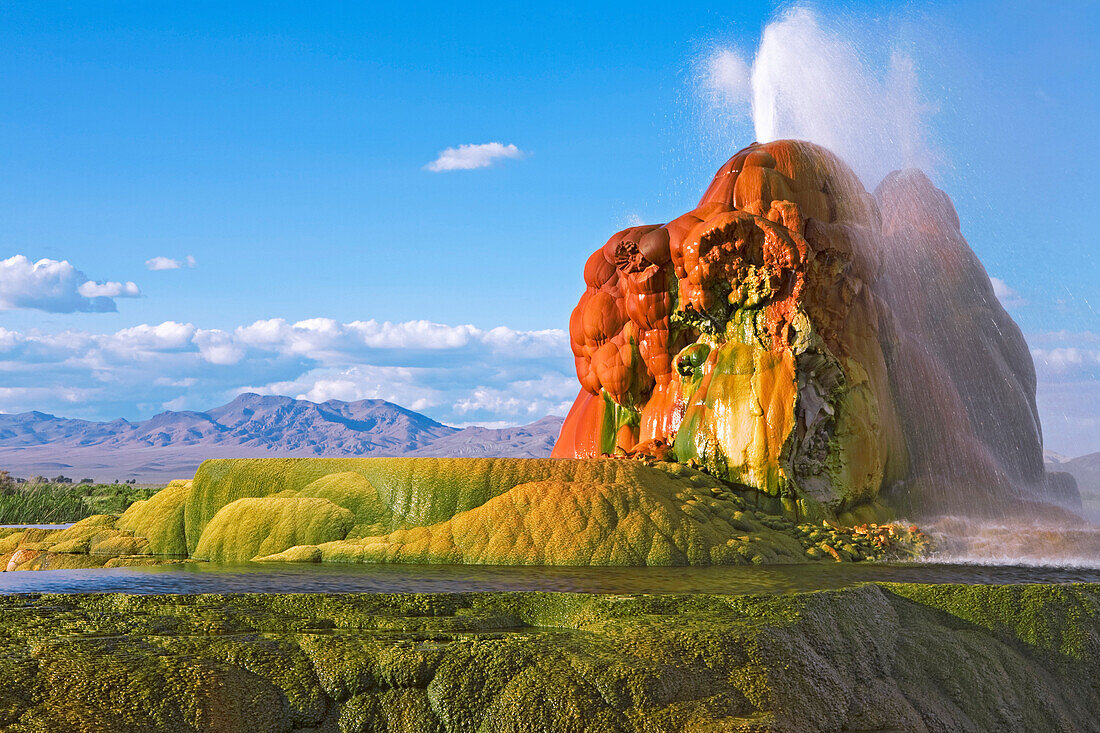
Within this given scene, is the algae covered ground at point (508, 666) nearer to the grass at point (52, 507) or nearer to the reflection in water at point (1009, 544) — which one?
the reflection in water at point (1009, 544)

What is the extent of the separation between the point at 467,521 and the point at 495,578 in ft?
13.1

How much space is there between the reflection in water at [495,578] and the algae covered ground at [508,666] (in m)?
1.66

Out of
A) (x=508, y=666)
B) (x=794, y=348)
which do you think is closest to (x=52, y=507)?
(x=794, y=348)

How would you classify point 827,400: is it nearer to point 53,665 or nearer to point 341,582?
point 341,582

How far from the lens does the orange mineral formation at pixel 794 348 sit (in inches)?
810

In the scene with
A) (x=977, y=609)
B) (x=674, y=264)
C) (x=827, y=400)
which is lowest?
(x=977, y=609)

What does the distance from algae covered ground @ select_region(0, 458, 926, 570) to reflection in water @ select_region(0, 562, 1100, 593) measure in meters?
1.23

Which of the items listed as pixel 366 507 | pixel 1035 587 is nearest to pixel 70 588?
pixel 366 507

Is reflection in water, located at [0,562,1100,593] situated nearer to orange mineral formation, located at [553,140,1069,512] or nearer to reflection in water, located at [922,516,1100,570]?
reflection in water, located at [922,516,1100,570]

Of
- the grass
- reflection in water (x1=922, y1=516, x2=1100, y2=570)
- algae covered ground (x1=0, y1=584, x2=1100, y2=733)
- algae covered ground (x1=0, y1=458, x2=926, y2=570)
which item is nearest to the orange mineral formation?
algae covered ground (x1=0, y1=458, x2=926, y2=570)

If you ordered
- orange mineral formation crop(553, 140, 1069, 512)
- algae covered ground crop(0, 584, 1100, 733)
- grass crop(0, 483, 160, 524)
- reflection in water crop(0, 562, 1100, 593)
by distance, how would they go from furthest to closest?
1. grass crop(0, 483, 160, 524)
2. orange mineral formation crop(553, 140, 1069, 512)
3. reflection in water crop(0, 562, 1100, 593)
4. algae covered ground crop(0, 584, 1100, 733)

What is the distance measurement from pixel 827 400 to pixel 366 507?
36.2ft

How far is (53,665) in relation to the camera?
6914 millimetres

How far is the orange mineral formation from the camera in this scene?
67.5ft
